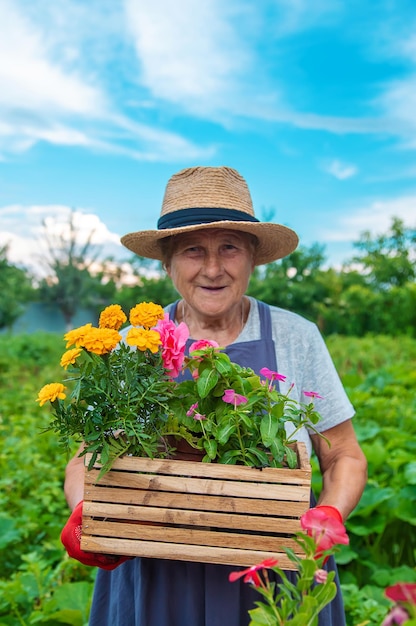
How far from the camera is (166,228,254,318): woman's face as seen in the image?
1734mm

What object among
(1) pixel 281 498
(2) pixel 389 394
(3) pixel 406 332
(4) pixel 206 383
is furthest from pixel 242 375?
(3) pixel 406 332

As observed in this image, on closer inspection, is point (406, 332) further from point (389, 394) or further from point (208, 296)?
point (208, 296)

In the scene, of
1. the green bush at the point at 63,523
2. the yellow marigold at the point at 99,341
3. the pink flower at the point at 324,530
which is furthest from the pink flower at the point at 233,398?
the green bush at the point at 63,523

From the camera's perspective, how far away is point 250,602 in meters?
1.43

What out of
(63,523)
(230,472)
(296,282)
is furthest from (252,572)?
(296,282)

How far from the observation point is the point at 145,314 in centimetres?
119

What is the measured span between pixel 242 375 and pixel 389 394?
16.2 feet

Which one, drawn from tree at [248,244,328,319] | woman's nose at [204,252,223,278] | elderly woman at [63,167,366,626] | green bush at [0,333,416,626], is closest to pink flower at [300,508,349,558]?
elderly woman at [63,167,366,626]

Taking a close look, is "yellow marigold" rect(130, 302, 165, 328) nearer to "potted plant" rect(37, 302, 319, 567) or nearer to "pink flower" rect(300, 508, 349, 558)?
"potted plant" rect(37, 302, 319, 567)

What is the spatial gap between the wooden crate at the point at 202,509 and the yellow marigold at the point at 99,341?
0.71 ft

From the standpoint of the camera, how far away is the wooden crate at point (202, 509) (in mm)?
1110

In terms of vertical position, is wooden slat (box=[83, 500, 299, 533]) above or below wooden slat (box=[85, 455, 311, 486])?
below

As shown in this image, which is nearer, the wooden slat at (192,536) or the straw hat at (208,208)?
the wooden slat at (192,536)

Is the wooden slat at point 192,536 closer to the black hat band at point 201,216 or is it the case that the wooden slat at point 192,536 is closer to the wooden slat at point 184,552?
the wooden slat at point 184,552
